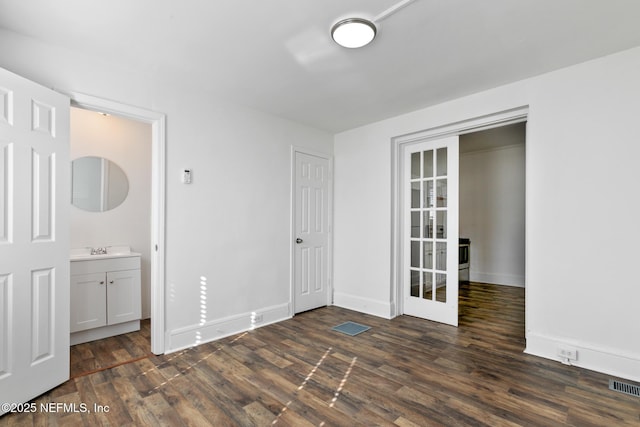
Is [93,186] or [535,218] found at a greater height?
[93,186]

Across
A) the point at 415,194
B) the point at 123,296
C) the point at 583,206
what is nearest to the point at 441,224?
the point at 415,194

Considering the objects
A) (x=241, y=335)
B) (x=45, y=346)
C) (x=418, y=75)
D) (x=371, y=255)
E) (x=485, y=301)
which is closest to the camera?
(x=45, y=346)

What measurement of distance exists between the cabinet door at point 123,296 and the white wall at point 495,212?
553 centimetres

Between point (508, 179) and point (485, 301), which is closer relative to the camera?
point (485, 301)

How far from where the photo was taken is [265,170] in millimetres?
3859

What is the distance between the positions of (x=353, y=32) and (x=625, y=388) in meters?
3.22

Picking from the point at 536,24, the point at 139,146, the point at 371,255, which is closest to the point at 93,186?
the point at 139,146

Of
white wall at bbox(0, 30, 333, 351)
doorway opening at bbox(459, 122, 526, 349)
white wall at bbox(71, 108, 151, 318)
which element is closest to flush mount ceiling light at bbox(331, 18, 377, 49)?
white wall at bbox(0, 30, 333, 351)

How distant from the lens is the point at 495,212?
6.24 meters

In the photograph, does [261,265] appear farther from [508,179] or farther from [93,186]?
[508,179]

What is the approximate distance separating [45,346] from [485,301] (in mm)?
5196

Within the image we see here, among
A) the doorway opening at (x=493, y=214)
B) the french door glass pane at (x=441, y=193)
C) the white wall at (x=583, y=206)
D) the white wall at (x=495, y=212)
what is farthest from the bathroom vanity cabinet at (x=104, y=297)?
the white wall at (x=495, y=212)

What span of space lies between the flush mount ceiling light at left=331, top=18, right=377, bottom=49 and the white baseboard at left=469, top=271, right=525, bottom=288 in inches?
217

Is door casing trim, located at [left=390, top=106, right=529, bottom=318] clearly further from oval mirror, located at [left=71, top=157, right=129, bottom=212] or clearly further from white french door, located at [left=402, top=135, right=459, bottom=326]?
oval mirror, located at [left=71, top=157, right=129, bottom=212]
